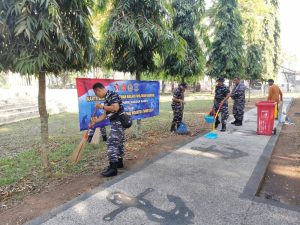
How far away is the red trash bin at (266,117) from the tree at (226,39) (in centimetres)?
758

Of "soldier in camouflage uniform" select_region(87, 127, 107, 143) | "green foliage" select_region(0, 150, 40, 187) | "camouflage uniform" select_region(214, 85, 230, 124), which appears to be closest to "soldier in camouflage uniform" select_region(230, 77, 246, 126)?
"camouflage uniform" select_region(214, 85, 230, 124)

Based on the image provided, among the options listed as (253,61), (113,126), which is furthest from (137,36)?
(253,61)

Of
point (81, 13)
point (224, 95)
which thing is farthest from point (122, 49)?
point (224, 95)

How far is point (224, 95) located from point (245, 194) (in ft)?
18.0

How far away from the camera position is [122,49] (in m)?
7.68

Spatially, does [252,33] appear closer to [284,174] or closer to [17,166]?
[284,174]

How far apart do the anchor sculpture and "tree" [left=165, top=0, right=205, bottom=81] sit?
6.52 metres

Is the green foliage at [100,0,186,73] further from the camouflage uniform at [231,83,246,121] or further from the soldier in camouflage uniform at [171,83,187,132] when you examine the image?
the camouflage uniform at [231,83,246,121]

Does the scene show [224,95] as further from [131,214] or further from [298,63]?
[298,63]

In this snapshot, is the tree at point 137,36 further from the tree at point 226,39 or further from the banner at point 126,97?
the tree at point 226,39

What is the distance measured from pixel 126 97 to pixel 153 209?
13.4 ft

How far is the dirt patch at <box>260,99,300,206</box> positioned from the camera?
14.7ft

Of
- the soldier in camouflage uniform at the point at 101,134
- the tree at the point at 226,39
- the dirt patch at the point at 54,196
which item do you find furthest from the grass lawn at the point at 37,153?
the tree at the point at 226,39

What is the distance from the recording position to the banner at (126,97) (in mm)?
5914
